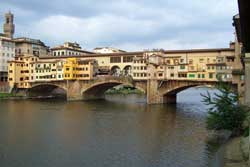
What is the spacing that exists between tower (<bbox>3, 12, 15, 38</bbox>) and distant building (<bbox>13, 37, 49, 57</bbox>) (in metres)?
10.1

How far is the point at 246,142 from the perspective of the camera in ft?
59.7

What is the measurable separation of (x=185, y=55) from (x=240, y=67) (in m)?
16.5

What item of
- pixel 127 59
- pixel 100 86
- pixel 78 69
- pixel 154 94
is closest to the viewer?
pixel 154 94

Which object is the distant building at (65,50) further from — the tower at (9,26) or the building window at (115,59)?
the building window at (115,59)

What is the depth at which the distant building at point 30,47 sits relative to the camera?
88.2 m

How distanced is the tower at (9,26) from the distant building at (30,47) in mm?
10077

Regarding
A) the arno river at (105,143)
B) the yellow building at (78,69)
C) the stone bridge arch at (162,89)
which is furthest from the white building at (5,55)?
the arno river at (105,143)

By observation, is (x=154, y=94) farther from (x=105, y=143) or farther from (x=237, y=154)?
(x=237, y=154)

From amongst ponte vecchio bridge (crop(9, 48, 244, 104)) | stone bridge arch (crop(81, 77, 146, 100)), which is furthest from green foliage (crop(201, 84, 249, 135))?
stone bridge arch (crop(81, 77, 146, 100))

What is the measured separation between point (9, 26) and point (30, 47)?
14.3 m

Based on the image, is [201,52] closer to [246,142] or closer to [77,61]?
[77,61]

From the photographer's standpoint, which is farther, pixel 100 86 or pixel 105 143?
pixel 100 86

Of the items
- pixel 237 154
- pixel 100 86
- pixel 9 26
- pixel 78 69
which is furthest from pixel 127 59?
pixel 237 154

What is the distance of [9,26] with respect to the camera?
99812 millimetres
